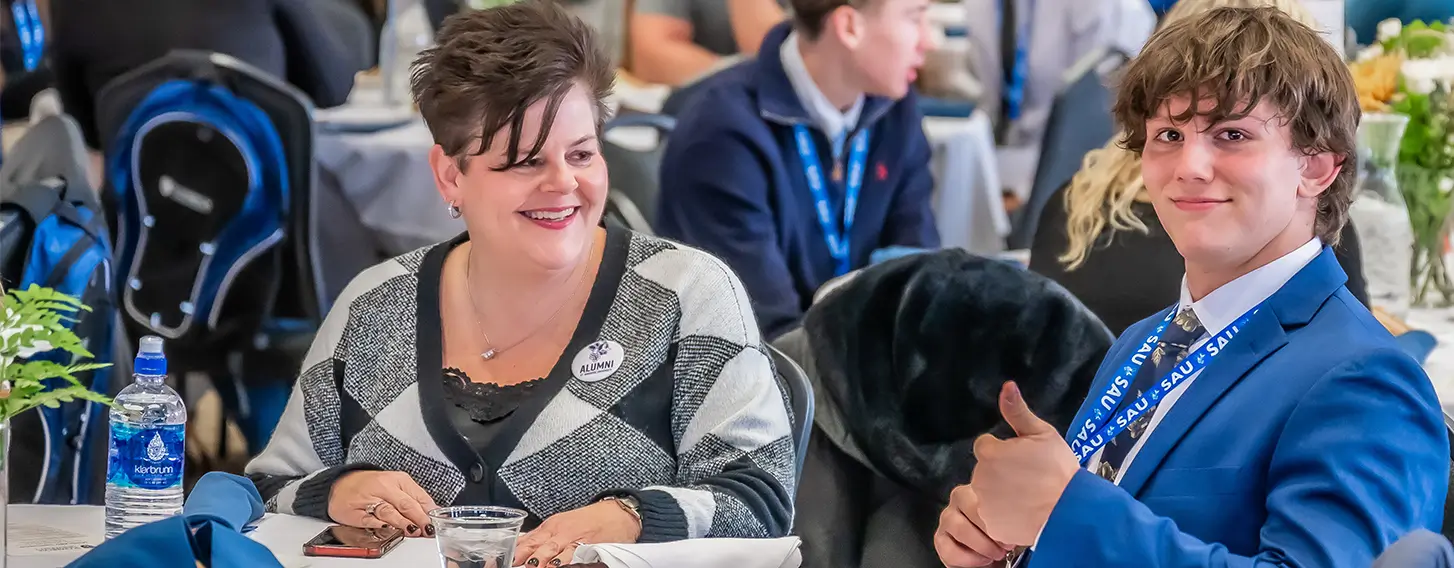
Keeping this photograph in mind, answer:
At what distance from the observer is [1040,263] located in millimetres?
2771

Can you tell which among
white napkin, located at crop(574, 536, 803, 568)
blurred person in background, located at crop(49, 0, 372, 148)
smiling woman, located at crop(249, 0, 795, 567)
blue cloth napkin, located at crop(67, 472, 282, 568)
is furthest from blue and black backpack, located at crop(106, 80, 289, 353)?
blue cloth napkin, located at crop(67, 472, 282, 568)

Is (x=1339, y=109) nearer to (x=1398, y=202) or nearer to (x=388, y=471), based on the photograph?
(x=388, y=471)

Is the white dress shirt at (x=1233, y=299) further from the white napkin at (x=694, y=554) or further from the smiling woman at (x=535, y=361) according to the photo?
the smiling woman at (x=535, y=361)

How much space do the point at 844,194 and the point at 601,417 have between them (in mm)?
2188

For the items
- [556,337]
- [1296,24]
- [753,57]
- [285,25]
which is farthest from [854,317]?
[285,25]

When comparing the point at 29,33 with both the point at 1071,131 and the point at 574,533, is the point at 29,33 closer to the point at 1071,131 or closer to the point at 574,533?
the point at 1071,131

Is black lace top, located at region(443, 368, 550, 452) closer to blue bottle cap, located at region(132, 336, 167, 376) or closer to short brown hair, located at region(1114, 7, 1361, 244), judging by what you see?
blue bottle cap, located at region(132, 336, 167, 376)

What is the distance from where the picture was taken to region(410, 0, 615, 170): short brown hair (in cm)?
191

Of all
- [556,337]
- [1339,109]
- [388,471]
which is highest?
[1339,109]

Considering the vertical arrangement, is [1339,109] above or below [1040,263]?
above

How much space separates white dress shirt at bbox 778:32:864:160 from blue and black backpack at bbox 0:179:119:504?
1.69 meters

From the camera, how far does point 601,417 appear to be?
75.4 inches

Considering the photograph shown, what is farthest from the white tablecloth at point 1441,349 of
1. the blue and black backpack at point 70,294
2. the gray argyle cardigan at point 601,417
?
the blue and black backpack at point 70,294

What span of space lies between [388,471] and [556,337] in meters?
0.26
